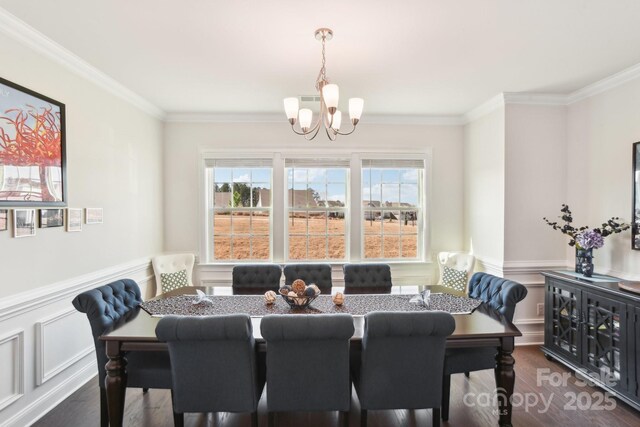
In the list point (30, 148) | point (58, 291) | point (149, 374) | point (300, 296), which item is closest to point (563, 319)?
point (300, 296)

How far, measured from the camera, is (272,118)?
14.4 ft

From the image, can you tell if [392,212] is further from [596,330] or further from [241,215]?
[596,330]

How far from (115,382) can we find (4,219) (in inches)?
50.1

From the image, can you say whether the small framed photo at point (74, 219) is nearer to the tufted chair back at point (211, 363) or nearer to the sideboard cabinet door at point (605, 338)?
the tufted chair back at point (211, 363)

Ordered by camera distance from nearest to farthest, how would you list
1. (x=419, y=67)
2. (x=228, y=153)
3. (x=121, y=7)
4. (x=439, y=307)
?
1. (x=121, y=7)
2. (x=439, y=307)
3. (x=419, y=67)
4. (x=228, y=153)

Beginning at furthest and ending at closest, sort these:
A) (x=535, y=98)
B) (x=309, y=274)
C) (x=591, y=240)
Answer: (x=535, y=98) → (x=309, y=274) → (x=591, y=240)

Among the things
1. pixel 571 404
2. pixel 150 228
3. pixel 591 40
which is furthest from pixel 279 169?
pixel 571 404

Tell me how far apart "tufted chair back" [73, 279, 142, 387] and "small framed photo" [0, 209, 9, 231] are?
0.68m

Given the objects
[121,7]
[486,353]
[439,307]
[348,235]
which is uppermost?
[121,7]

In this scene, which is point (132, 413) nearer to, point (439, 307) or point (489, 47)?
point (439, 307)

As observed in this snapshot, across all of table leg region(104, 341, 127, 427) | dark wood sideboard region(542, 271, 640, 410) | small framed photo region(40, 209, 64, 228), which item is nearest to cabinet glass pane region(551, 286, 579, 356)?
dark wood sideboard region(542, 271, 640, 410)

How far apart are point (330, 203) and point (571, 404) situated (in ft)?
10.1

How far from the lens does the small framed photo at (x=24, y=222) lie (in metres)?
2.29

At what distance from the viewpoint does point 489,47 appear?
2588 mm
